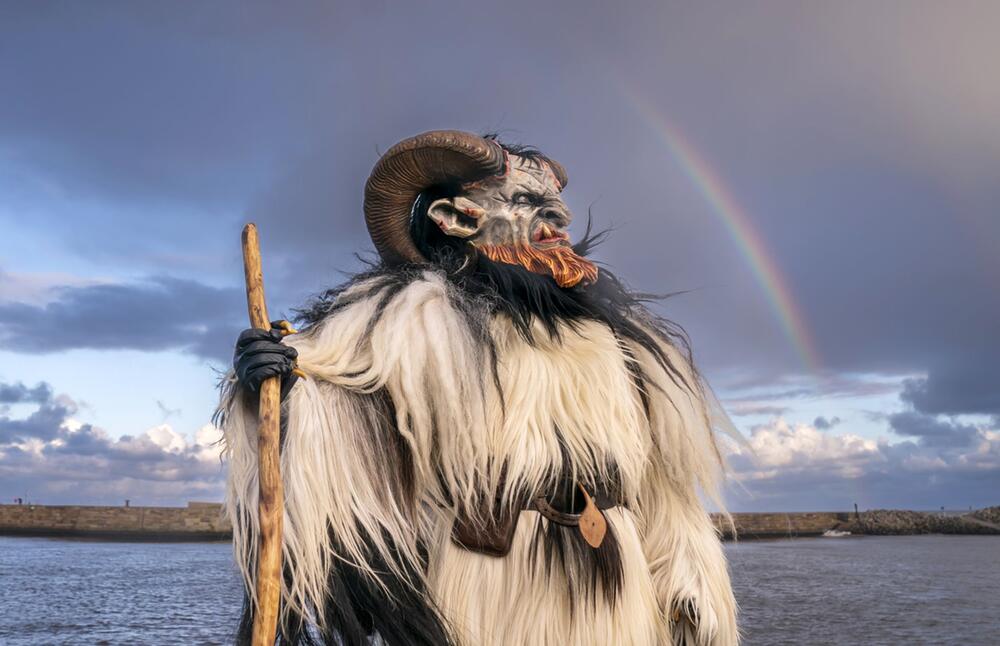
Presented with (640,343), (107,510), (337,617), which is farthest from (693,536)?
(107,510)

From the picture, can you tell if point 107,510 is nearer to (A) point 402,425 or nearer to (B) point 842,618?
(B) point 842,618

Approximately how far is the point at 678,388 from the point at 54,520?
106 ft

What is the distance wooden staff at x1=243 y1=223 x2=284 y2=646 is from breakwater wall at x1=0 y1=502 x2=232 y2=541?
29.3 metres

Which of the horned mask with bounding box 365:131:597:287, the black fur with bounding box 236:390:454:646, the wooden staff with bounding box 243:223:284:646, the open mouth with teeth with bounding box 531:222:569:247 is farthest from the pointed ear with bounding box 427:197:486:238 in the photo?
the black fur with bounding box 236:390:454:646

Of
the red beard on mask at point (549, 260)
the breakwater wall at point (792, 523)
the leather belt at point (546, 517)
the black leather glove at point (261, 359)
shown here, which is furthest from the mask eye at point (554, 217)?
the breakwater wall at point (792, 523)

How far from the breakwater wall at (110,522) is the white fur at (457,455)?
95.7 feet

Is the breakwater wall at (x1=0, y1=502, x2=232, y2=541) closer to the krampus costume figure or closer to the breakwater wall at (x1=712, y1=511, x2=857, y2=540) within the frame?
the breakwater wall at (x1=712, y1=511, x2=857, y2=540)

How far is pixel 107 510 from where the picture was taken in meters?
29.6

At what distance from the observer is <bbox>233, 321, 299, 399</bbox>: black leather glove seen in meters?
2.26

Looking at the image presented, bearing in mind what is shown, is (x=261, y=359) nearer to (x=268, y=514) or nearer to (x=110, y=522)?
(x=268, y=514)

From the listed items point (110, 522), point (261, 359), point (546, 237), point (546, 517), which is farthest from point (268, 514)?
point (110, 522)

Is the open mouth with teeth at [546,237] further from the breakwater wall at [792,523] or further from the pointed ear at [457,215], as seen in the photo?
the breakwater wall at [792,523]

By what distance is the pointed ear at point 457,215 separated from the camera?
10.1 ft

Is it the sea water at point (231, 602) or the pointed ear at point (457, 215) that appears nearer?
the pointed ear at point (457, 215)
